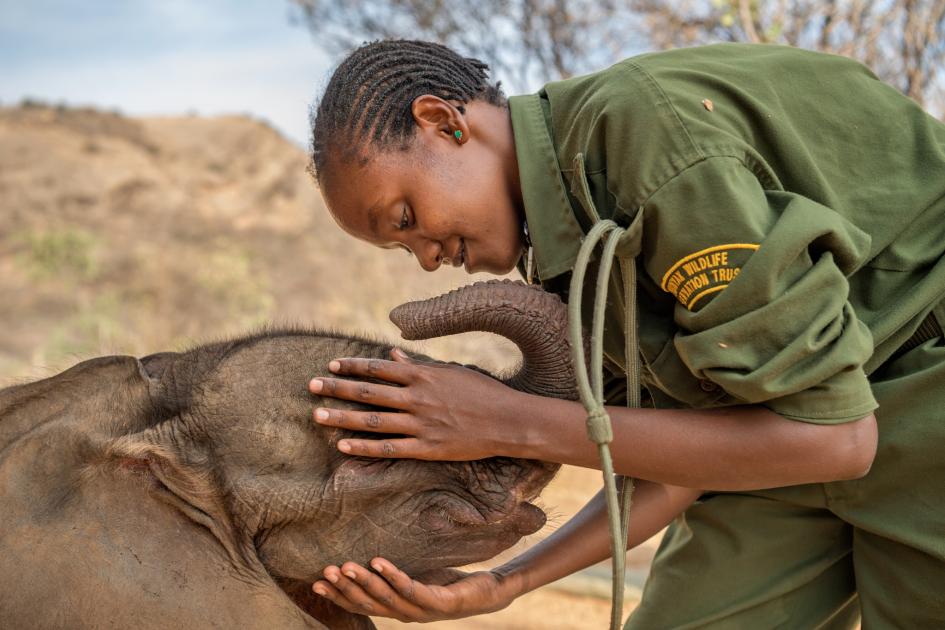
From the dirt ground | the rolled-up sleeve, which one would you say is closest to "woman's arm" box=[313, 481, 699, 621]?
the rolled-up sleeve

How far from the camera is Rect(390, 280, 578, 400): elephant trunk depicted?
232 centimetres

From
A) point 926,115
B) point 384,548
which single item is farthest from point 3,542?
point 926,115

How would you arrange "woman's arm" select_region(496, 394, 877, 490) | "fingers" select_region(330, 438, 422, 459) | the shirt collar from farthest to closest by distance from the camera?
the shirt collar < "fingers" select_region(330, 438, 422, 459) < "woman's arm" select_region(496, 394, 877, 490)

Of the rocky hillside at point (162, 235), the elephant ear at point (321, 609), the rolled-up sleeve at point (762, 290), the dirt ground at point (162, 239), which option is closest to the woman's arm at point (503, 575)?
the elephant ear at point (321, 609)

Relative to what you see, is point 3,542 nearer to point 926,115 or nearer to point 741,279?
point 741,279

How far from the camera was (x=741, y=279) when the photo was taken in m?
2.07

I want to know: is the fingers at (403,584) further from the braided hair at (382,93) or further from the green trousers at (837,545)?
the green trousers at (837,545)

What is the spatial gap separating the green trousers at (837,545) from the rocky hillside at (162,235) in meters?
11.1

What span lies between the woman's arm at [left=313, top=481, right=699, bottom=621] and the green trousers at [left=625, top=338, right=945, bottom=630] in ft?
0.61

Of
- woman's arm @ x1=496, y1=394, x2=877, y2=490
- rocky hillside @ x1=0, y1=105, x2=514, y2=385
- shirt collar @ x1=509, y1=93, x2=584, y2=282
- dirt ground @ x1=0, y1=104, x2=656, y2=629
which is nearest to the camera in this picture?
woman's arm @ x1=496, y1=394, x2=877, y2=490

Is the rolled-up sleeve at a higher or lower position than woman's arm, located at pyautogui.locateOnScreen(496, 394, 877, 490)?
higher

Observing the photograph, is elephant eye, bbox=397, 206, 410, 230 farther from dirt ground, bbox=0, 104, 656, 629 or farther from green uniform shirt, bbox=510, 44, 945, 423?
dirt ground, bbox=0, 104, 656, 629

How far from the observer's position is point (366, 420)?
233 cm

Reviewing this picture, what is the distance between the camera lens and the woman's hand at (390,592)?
2.38 meters
